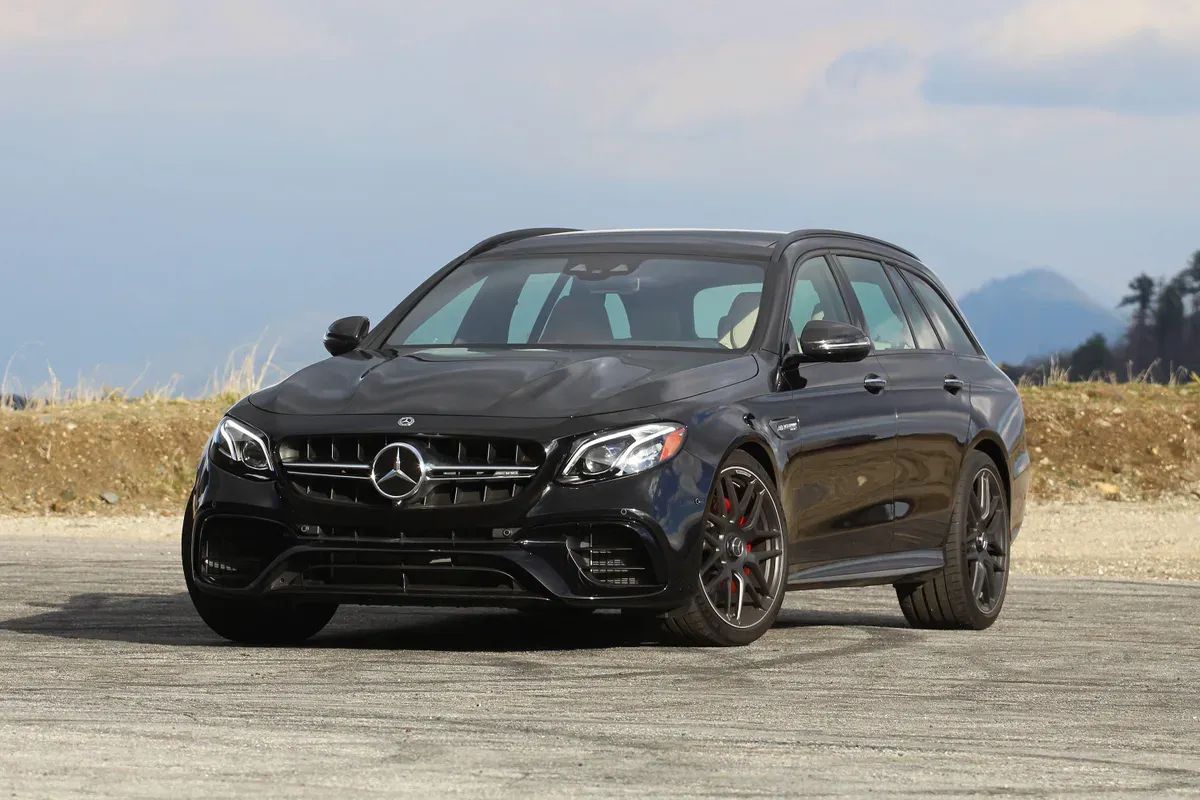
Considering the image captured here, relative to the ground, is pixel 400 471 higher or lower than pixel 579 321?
lower

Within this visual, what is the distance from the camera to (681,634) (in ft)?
30.1

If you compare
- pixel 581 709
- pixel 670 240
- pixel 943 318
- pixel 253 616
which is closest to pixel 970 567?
pixel 943 318

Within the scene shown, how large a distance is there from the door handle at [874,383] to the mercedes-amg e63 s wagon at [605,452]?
0.5 inches

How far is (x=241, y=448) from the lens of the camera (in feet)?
30.0

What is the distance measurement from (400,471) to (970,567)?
12.1 feet

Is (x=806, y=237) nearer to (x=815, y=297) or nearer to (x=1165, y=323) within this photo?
(x=815, y=297)

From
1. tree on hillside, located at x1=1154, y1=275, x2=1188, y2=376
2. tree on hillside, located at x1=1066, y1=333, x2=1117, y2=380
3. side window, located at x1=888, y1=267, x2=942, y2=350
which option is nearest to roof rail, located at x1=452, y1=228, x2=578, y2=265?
side window, located at x1=888, y1=267, x2=942, y2=350

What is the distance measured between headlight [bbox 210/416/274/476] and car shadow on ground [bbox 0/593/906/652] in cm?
93

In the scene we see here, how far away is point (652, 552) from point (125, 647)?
7.96ft

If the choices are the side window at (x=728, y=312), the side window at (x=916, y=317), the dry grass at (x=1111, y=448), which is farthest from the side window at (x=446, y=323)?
the dry grass at (x=1111, y=448)

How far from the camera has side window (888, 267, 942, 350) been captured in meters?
11.5

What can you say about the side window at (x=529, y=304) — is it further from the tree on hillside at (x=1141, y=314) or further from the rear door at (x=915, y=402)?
the tree on hillside at (x=1141, y=314)

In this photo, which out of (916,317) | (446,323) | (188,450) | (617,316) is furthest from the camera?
(188,450)

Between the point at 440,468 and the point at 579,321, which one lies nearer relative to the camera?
the point at 440,468
